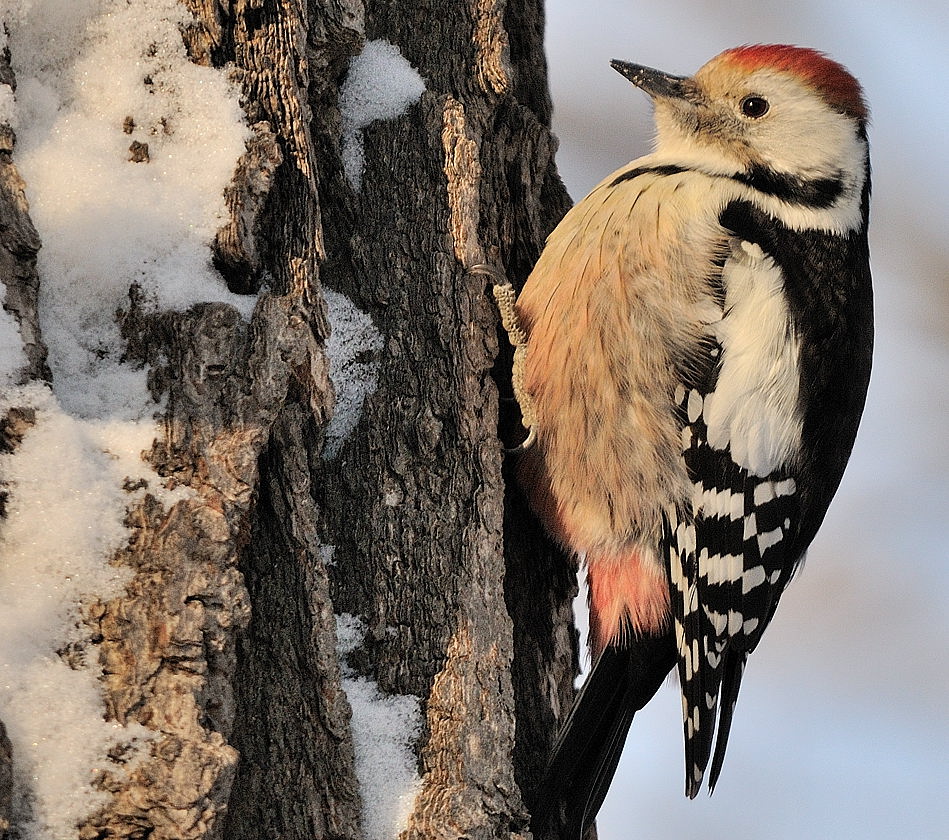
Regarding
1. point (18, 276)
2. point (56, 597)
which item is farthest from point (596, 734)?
point (18, 276)

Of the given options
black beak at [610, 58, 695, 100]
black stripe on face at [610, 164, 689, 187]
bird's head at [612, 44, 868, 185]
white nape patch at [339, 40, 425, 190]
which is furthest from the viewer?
black beak at [610, 58, 695, 100]

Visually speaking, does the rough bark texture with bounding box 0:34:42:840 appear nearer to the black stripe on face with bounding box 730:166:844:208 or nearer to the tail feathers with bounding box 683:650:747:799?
the tail feathers with bounding box 683:650:747:799

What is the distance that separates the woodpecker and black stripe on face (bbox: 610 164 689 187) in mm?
44

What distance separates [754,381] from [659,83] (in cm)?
104

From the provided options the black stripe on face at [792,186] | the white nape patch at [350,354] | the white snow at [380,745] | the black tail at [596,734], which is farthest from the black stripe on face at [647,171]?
the white snow at [380,745]

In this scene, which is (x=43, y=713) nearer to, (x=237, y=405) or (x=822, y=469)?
(x=237, y=405)

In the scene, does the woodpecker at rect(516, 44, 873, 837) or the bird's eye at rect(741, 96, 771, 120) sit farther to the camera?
the bird's eye at rect(741, 96, 771, 120)

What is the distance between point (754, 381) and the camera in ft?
8.25

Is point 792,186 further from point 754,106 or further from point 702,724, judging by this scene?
point 702,724

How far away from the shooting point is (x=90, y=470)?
1521 millimetres

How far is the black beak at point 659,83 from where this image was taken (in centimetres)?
303

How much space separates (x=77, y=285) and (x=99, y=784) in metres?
0.76

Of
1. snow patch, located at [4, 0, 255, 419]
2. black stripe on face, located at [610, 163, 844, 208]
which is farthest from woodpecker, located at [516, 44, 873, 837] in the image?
snow patch, located at [4, 0, 255, 419]

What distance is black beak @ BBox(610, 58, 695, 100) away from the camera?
303cm
